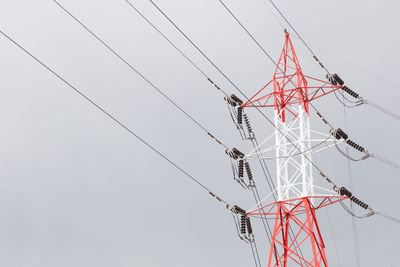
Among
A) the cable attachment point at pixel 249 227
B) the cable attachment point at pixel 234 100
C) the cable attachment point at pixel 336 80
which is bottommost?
the cable attachment point at pixel 249 227

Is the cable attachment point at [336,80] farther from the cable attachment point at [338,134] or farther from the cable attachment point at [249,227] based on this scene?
the cable attachment point at [249,227]

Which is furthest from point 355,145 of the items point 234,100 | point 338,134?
point 234,100

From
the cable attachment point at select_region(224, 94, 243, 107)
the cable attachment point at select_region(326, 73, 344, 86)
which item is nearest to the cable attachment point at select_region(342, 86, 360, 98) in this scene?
the cable attachment point at select_region(326, 73, 344, 86)

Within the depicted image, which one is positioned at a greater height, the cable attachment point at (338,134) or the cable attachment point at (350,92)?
Result: the cable attachment point at (350,92)

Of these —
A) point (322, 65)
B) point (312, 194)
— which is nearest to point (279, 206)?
point (312, 194)

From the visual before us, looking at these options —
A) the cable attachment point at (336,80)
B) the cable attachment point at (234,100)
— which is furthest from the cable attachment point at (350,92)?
the cable attachment point at (234,100)

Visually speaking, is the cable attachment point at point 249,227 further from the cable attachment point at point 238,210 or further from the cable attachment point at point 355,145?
the cable attachment point at point 355,145

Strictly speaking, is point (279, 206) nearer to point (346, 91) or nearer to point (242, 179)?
point (242, 179)

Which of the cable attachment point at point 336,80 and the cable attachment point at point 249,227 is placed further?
the cable attachment point at point 336,80

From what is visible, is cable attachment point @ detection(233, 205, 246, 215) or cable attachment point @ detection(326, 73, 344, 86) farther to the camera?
cable attachment point @ detection(326, 73, 344, 86)

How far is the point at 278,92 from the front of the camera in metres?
37.5

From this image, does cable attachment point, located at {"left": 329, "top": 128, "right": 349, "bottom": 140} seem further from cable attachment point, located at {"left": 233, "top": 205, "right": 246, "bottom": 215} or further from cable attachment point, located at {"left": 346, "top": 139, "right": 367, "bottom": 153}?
cable attachment point, located at {"left": 233, "top": 205, "right": 246, "bottom": 215}

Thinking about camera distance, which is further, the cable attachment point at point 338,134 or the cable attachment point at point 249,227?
the cable attachment point at point 338,134

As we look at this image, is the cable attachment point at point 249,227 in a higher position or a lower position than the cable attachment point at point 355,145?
lower
